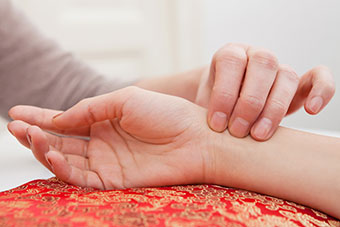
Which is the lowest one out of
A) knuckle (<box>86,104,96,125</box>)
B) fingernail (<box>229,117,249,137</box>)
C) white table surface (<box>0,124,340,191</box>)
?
white table surface (<box>0,124,340,191</box>)

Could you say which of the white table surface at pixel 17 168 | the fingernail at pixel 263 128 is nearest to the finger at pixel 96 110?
the white table surface at pixel 17 168

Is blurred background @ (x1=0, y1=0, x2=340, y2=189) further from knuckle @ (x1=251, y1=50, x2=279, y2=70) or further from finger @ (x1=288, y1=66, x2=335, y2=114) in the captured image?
knuckle @ (x1=251, y1=50, x2=279, y2=70)

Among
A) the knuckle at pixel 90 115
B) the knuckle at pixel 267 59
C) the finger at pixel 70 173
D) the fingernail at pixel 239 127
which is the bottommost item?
the finger at pixel 70 173

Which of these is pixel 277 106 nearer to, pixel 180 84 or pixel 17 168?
pixel 180 84

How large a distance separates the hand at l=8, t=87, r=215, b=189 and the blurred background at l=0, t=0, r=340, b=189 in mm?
1125

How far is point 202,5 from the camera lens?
1948mm

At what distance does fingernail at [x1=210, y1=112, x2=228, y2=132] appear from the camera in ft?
2.10

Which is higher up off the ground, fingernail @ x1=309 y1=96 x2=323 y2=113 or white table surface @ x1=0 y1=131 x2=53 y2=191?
fingernail @ x1=309 y1=96 x2=323 y2=113

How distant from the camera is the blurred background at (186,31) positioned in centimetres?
165

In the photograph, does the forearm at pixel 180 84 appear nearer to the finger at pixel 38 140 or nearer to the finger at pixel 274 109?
the finger at pixel 274 109

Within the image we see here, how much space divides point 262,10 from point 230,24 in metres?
0.19

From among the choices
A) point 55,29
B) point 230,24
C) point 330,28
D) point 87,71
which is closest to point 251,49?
point 87,71

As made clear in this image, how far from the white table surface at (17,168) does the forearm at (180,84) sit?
418mm

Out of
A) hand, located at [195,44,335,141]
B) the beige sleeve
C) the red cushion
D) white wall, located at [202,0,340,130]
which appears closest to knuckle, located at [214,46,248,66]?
hand, located at [195,44,335,141]
